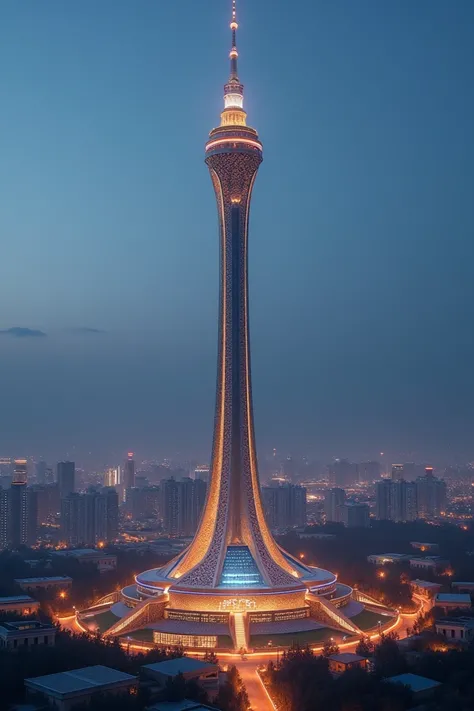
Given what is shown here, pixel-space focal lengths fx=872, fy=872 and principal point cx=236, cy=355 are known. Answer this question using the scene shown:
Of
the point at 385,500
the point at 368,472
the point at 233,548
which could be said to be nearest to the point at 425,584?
the point at 233,548

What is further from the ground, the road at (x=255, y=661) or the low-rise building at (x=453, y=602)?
the low-rise building at (x=453, y=602)

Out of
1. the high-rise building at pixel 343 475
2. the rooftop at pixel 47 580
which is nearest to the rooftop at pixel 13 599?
the rooftop at pixel 47 580

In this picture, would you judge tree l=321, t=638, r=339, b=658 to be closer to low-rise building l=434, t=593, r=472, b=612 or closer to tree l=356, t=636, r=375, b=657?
tree l=356, t=636, r=375, b=657

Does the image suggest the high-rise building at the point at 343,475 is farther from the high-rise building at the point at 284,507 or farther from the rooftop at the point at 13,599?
the rooftop at the point at 13,599

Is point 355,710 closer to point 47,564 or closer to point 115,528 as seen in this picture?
point 47,564

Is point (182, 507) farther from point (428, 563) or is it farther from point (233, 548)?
point (233, 548)

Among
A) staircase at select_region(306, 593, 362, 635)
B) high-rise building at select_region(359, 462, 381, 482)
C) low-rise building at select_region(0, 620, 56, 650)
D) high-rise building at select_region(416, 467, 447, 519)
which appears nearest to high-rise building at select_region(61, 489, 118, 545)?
high-rise building at select_region(416, 467, 447, 519)
